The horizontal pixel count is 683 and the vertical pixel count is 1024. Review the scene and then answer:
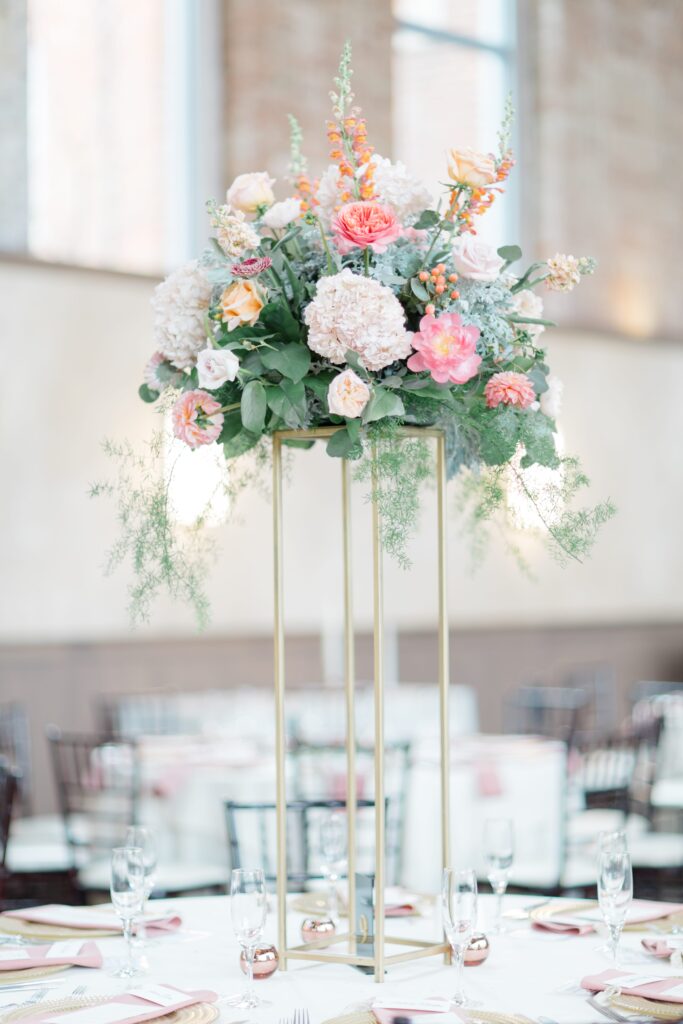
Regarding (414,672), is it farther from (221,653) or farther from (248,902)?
(248,902)

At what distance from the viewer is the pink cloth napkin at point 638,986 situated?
217cm

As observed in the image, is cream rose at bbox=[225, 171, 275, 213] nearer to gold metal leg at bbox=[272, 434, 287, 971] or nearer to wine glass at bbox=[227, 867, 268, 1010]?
gold metal leg at bbox=[272, 434, 287, 971]

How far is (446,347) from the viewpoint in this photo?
85.0 inches

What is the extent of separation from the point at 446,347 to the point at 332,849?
123 cm

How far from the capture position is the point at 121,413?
7465mm

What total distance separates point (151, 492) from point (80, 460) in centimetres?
506

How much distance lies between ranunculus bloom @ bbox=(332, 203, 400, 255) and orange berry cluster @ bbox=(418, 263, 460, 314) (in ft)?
0.26

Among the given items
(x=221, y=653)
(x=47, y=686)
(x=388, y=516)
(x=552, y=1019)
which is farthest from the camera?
(x=221, y=653)

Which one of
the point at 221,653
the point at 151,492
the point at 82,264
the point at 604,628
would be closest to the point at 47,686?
the point at 221,653

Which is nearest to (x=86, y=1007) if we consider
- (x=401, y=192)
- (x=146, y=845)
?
(x=146, y=845)

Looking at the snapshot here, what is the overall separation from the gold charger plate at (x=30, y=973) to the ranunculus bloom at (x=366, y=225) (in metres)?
1.30

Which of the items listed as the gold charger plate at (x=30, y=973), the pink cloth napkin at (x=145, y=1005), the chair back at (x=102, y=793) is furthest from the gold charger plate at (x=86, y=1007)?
the chair back at (x=102, y=793)

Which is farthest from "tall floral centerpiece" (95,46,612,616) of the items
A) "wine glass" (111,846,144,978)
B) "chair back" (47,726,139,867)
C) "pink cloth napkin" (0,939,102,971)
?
"chair back" (47,726,139,867)

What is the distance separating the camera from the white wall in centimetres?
720
